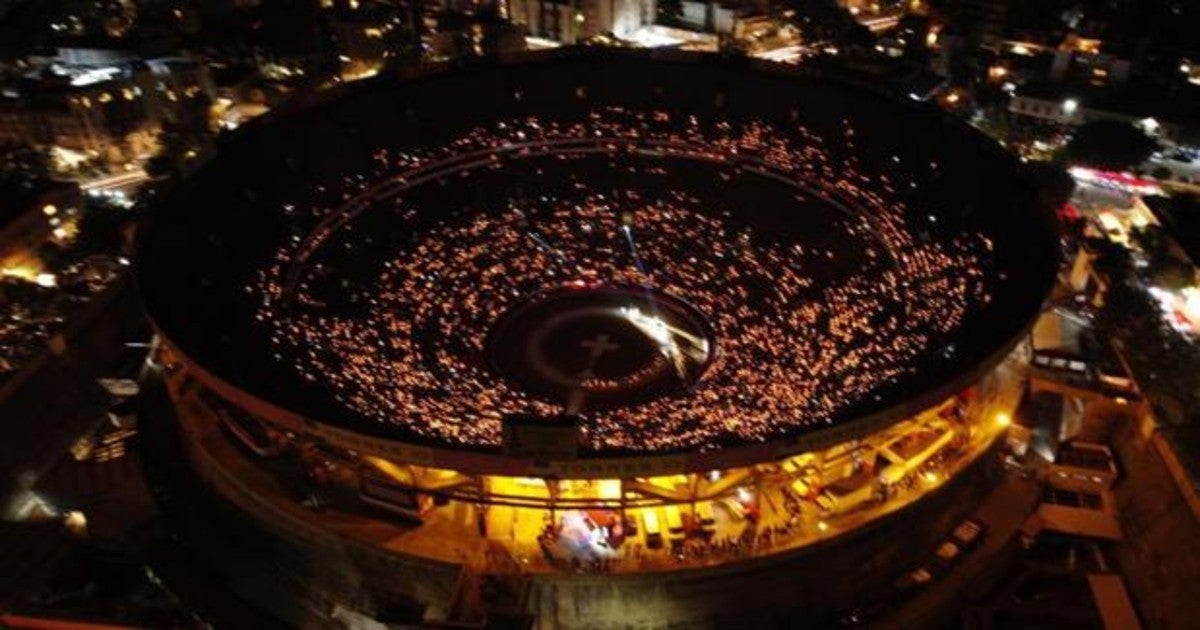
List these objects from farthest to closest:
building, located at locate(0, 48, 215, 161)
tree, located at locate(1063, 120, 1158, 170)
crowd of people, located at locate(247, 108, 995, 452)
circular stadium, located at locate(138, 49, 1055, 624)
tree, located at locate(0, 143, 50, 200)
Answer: building, located at locate(0, 48, 215, 161) < tree, located at locate(1063, 120, 1158, 170) < tree, located at locate(0, 143, 50, 200) < crowd of people, located at locate(247, 108, 995, 452) < circular stadium, located at locate(138, 49, 1055, 624)

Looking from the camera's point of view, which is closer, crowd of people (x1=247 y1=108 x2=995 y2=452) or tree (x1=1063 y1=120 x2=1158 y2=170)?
crowd of people (x1=247 y1=108 x2=995 y2=452)

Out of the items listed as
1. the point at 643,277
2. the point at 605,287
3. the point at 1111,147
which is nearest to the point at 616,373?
the point at 605,287

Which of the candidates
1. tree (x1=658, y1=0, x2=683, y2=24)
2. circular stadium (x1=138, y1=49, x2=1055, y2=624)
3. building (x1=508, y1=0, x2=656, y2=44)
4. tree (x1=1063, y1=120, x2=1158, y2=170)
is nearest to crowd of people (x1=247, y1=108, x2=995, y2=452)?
circular stadium (x1=138, y1=49, x2=1055, y2=624)

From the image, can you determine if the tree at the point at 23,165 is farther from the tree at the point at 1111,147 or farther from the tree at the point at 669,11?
Answer: the tree at the point at 1111,147

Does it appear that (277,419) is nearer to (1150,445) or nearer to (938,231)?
(938,231)

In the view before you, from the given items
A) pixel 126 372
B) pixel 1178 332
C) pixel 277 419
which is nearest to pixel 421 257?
pixel 126 372

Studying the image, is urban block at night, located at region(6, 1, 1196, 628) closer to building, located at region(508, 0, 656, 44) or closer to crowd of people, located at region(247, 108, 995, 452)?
crowd of people, located at region(247, 108, 995, 452)
